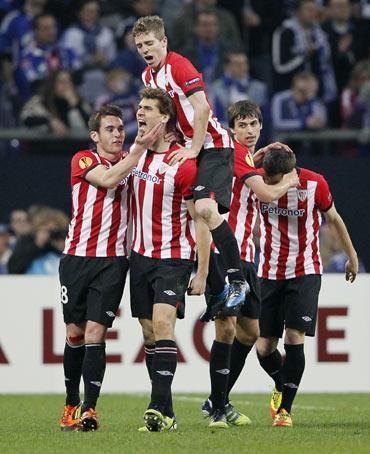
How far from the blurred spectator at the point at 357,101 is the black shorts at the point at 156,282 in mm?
7793

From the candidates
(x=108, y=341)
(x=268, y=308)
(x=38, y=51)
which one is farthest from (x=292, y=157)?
(x=38, y=51)

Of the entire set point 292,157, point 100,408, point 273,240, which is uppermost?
point 292,157

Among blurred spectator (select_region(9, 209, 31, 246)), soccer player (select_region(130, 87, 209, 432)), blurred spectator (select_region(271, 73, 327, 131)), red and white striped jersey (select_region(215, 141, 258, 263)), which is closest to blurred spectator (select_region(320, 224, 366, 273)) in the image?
blurred spectator (select_region(271, 73, 327, 131))

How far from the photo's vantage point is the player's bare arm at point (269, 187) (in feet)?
28.0

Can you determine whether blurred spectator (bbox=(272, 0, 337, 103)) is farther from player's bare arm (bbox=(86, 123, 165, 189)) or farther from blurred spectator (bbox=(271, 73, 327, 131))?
player's bare arm (bbox=(86, 123, 165, 189))

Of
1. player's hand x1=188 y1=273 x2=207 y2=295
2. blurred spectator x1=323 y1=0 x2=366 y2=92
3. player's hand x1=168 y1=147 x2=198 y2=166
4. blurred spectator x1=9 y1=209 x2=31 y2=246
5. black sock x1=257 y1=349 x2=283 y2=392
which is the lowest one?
black sock x1=257 y1=349 x2=283 y2=392

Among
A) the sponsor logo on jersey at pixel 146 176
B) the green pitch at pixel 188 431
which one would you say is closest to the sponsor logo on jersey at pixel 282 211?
the sponsor logo on jersey at pixel 146 176

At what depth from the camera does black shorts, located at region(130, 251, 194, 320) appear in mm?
7902

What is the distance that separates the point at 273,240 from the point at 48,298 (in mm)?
3762

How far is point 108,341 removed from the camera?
12.2 metres

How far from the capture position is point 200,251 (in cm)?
800

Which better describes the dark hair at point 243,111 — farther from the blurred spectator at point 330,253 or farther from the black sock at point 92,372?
the blurred spectator at point 330,253

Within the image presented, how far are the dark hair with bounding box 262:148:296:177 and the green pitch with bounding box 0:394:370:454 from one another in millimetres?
1817

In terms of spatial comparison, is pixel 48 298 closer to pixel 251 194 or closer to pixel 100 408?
pixel 100 408
